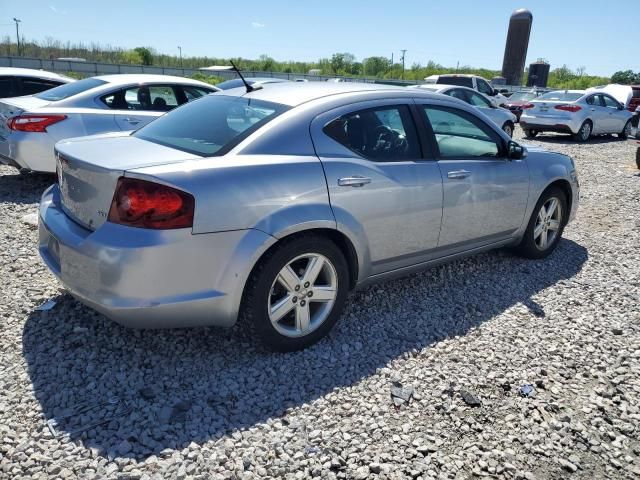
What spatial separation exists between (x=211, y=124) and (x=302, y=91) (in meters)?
0.67

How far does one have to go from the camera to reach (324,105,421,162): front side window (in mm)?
3314

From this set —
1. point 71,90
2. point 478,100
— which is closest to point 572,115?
point 478,100

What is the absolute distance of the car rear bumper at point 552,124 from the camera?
14906 millimetres

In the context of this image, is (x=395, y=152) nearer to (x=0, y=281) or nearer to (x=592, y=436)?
(x=592, y=436)

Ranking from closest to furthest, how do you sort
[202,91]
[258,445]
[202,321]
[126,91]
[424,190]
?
[258,445] → [202,321] → [424,190] → [126,91] → [202,91]

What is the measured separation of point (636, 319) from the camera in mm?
3932

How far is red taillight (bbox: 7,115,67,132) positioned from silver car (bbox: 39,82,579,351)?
3.30 meters

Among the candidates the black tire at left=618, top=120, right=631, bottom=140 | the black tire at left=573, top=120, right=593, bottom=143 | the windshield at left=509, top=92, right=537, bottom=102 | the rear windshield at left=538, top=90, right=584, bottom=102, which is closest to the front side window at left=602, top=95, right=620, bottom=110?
the black tire at left=618, top=120, right=631, bottom=140

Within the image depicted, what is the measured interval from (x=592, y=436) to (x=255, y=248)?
200 cm

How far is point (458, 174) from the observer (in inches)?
152

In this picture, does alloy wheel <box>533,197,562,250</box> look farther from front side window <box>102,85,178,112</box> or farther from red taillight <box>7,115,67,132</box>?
red taillight <box>7,115,67,132</box>

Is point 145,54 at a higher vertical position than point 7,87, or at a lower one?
higher

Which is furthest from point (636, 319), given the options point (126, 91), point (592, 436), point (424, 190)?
point (126, 91)

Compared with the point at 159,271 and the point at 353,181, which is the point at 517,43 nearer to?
the point at 353,181
